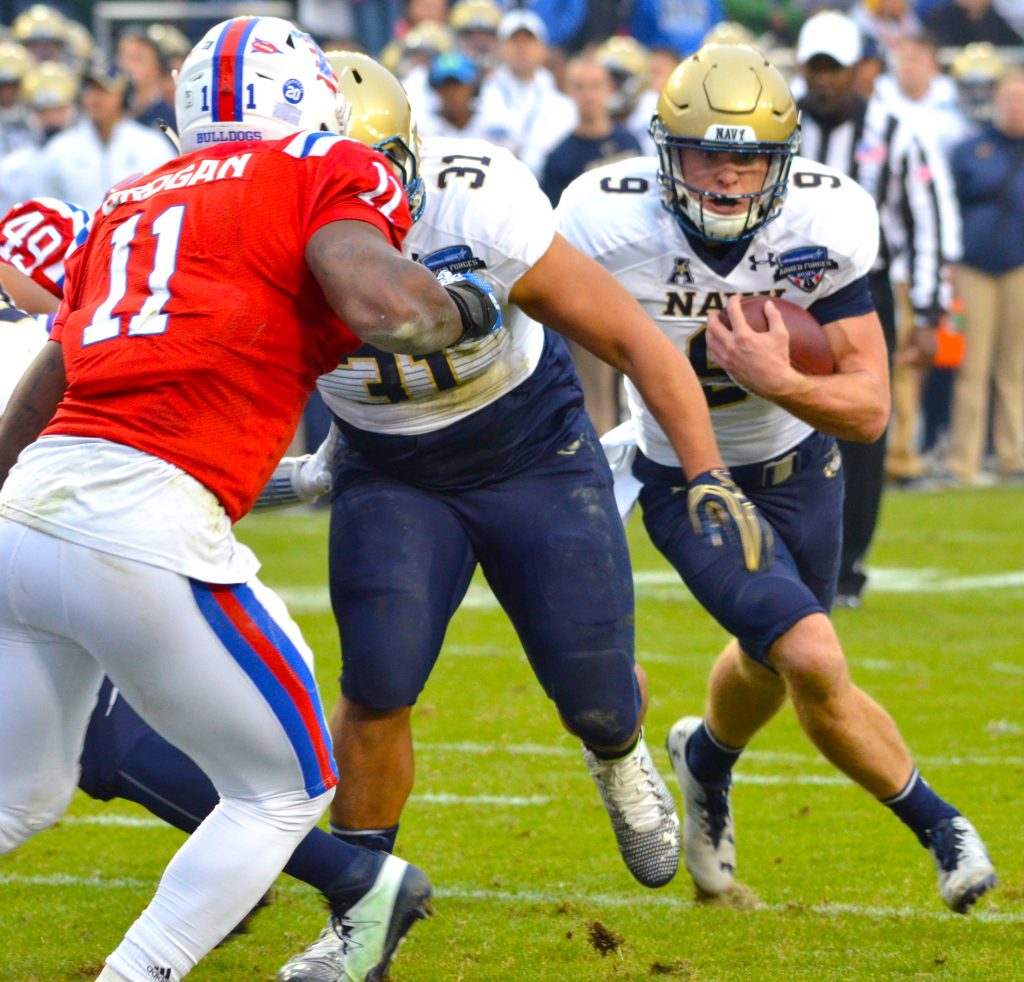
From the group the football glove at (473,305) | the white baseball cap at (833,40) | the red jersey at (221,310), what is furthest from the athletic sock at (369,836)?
the white baseball cap at (833,40)

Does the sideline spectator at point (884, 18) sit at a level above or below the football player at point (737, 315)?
below

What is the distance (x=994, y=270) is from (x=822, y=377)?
22.8ft

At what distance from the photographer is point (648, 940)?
363 cm

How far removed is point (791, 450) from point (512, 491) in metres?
0.84

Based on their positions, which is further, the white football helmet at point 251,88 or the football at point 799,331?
the football at point 799,331

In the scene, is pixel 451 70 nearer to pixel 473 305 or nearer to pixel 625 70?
pixel 625 70

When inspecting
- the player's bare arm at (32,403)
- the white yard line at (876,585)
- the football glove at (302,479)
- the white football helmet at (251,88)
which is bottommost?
the white yard line at (876,585)

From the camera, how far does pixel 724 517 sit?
323 centimetres

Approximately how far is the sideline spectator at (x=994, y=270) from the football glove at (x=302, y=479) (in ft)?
24.3

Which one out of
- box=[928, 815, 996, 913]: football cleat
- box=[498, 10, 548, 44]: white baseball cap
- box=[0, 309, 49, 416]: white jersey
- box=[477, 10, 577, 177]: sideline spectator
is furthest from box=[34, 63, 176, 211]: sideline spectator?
box=[928, 815, 996, 913]: football cleat

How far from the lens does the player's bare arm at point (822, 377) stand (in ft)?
12.5

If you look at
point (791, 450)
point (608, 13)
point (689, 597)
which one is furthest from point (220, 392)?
point (608, 13)

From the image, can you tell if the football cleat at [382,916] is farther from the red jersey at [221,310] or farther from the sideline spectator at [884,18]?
the sideline spectator at [884,18]

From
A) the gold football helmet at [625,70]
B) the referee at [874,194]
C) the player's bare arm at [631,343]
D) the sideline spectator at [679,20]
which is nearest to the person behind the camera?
the player's bare arm at [631,343]
